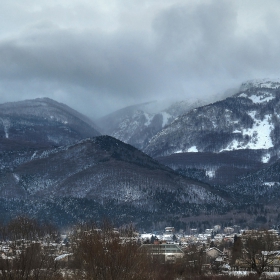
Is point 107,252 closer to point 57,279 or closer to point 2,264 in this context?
point 57,279

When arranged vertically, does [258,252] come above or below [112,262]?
above

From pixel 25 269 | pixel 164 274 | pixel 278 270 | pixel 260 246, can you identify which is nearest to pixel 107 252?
pixel 25 269

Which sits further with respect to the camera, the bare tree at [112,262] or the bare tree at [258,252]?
the bare tree at [258,252]

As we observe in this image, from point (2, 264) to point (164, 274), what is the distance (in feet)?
203

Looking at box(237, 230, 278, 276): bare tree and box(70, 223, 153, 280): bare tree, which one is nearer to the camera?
box(70, 223, 153, 280): bare tree

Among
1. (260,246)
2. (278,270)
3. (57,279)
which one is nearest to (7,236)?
(57,279)

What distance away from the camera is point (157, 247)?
16712 cm

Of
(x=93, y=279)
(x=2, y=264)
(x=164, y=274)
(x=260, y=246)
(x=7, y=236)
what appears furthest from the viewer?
(x=260, y=246)

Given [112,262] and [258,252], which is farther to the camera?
[258,252]

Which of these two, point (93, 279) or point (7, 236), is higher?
point (7, 236)

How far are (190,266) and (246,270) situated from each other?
36.7ft

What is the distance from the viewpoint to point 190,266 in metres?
143

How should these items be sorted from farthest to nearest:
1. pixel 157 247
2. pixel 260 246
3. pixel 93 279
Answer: pixel 157 247
pixel 260 246
pixel 93 279

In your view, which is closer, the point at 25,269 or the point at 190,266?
the point at 25,269
